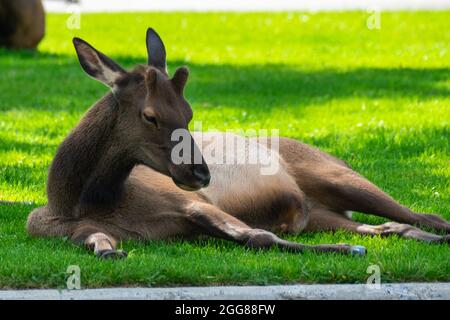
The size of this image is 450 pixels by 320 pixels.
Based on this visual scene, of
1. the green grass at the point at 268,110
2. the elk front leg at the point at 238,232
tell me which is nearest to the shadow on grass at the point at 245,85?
the green grass at the point at 268,110

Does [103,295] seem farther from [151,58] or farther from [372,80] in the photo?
[372,80]

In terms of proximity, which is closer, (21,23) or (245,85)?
(245,85)

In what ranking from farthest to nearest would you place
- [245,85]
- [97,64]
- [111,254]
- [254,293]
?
[245,85]
[97,64]
[111,254]
[254,293]

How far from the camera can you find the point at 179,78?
6848mm

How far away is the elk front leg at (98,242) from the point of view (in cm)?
659

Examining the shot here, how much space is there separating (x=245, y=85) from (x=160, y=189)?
26.9ft

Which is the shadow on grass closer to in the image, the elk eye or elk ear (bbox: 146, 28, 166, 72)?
elk ear (bbox: 146, 28, 166, 72)

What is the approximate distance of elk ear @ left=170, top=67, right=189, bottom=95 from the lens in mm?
6836

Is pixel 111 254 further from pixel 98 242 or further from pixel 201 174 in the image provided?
pixel 201 174

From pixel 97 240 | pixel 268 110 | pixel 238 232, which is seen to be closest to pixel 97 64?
pixel 97 240

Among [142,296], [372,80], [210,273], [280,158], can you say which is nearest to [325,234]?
[280,158]

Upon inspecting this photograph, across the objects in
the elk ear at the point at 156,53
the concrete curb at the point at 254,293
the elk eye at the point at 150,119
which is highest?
the elk ear at the point at 156,53

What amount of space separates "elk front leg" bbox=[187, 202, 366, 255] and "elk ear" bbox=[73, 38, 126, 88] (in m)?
1.00

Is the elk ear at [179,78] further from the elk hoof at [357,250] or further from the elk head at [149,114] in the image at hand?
the elk hoof at [357,250]
